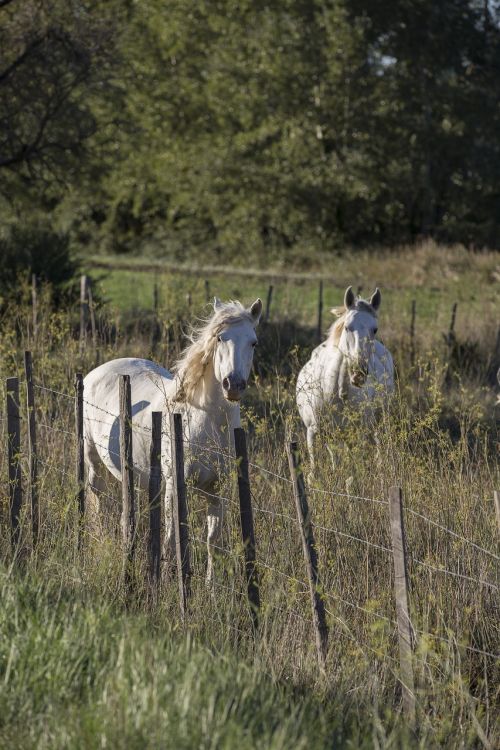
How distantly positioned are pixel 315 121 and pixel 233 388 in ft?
89.8

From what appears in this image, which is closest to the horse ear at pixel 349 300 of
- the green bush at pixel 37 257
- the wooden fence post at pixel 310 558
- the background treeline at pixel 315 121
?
the wooden fence post at pixel 310 558

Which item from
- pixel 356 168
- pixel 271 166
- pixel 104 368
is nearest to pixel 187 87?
pixel 271 166

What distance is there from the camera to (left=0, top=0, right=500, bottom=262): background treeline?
31234 mm

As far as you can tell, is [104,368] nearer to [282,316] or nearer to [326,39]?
[282,316]

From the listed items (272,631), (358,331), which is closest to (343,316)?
(358,331)

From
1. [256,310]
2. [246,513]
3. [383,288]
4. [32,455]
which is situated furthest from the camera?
[383,288]

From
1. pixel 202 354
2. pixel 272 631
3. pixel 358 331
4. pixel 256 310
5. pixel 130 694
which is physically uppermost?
pixel 256 310

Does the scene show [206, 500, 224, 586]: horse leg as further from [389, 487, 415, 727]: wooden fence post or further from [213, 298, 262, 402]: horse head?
[389, 487, 415, 727]: wooden fence post

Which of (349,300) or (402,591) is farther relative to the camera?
(349,300)

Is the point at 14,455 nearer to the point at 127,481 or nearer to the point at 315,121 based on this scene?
the point at 127,481

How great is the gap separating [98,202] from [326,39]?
11.5m

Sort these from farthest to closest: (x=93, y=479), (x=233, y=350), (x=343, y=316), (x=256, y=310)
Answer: (x=343, y=316) < (x=93, y=479) < (x=256, y=310) < (x=233, y=350)

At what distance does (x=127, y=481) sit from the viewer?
5652mm

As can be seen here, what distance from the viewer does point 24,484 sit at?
6.92 metres
